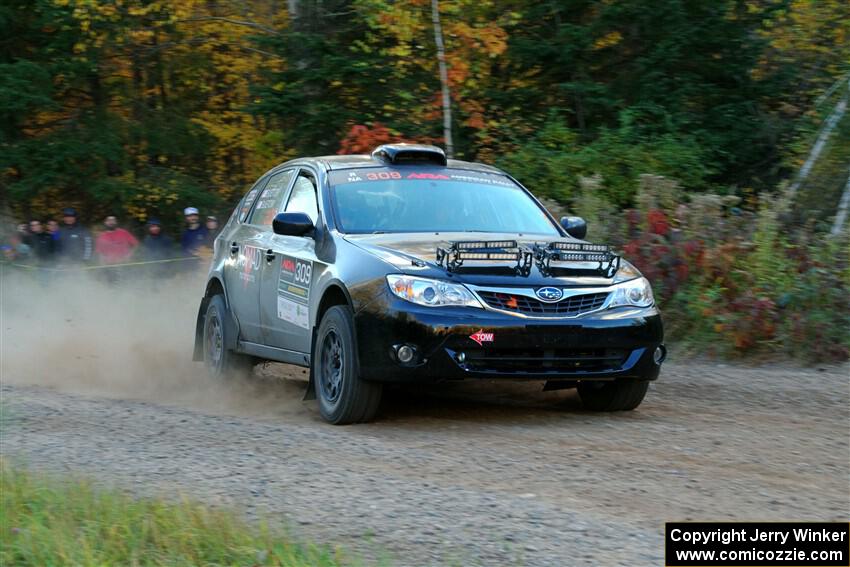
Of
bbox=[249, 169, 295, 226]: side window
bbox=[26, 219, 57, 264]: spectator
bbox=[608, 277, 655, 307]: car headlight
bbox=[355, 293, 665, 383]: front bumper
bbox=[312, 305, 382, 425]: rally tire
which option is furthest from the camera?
bbox=[26, 219, 57, 264]: spectator

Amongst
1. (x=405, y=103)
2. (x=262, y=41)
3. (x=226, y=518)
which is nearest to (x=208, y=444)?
(x=226, y=518)

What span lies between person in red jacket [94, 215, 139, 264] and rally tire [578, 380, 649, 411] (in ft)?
40.7

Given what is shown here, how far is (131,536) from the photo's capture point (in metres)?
4.98

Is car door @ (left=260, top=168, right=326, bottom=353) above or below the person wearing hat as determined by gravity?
above

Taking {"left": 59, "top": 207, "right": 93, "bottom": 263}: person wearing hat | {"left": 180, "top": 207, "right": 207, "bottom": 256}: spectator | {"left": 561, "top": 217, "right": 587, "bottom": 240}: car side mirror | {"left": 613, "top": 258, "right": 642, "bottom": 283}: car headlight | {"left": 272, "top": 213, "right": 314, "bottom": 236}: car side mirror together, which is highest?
{"left": 272, "top": 213, "right": 314, "bottom": 236}: car side mirror

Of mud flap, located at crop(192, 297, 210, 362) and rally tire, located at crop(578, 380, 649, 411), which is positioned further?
mud flap, located at crop(192, 297, 210, 362)

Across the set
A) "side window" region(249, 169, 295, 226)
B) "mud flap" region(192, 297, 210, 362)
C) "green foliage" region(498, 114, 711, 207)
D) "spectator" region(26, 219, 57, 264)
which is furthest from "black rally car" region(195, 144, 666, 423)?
"spectator" region(26, 219, 57, 264)

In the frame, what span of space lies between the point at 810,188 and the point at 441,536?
11430 mm

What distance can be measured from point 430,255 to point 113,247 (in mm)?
12807

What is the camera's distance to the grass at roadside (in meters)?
4.74

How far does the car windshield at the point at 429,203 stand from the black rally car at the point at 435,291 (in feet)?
0.04

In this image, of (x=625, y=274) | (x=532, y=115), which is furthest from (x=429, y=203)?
(x=532, y=115)

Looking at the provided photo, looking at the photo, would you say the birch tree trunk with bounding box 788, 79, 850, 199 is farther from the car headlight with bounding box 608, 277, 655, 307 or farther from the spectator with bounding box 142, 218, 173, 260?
the spectator with bounding box 142, 218, 173, 260

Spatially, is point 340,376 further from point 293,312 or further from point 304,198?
point 304,198
